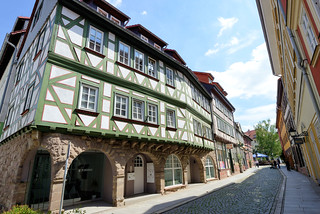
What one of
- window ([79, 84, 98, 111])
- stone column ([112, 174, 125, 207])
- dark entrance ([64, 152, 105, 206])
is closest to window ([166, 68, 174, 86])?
window ([79, 84, 98, 111])

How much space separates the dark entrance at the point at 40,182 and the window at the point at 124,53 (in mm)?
6280

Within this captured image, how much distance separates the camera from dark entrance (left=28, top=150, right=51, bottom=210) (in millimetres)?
8227

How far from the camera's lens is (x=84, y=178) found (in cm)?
968

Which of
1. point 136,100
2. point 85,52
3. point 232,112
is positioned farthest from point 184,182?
point 232,112

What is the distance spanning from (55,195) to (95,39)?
7.23 meters

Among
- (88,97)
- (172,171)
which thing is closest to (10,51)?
(88,97)

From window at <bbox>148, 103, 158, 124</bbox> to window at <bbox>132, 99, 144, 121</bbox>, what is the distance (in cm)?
60

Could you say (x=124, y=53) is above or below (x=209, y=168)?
above

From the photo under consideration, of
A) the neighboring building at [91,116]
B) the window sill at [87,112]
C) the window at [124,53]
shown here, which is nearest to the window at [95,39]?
the neighboring building at [91,116]

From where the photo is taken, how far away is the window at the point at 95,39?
9.02 meters

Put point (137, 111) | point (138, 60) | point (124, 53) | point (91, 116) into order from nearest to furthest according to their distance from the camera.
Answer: point (91, 116), point (137, 111), point (124, 53), point (138, 60)

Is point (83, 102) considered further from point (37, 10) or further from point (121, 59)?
point (37, 10)

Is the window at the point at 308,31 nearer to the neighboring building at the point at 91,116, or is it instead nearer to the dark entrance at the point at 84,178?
the neighboring building at the point at 91,116

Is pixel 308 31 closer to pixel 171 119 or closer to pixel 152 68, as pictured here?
pixel 152 68
